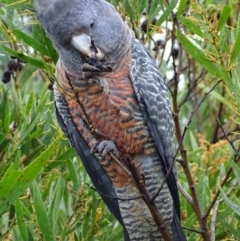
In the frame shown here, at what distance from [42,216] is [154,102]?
2.37 feet

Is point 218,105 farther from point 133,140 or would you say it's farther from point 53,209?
point 53,209

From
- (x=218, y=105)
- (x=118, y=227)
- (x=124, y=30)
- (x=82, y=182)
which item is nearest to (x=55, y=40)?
(x=124, y=30)

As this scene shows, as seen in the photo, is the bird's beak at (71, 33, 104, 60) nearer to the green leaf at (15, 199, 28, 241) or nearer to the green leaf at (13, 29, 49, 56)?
the green leaf at (13, 29, 49, 56)

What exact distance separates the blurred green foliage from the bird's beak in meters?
0.15

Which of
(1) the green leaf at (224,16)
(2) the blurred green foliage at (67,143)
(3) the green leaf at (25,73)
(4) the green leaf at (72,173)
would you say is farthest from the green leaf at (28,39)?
(1) the green leaf at (224,16)

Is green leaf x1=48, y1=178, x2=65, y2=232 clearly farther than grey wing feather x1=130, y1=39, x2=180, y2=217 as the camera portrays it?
No

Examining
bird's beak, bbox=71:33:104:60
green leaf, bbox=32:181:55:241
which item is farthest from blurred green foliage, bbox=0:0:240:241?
bird's beak, bbox=71:33:104:60

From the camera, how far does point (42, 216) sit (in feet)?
7.84

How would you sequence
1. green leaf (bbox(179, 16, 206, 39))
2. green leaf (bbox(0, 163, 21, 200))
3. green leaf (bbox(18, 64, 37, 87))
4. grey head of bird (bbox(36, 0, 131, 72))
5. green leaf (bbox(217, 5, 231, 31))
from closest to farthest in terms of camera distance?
green leaf (bbox(0, 163, 21, 200)) < green leaf (bbox(217, 5, 231, 31)) < green leaf (bbox(179, 16, 206, 39)) < grey head of bird (bbox(36, 0, 131, 72)) < green leaf (bbox(18, 64, 37, 87))

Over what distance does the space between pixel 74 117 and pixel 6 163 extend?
35 centimetres

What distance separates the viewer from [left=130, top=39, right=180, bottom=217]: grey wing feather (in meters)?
2.75

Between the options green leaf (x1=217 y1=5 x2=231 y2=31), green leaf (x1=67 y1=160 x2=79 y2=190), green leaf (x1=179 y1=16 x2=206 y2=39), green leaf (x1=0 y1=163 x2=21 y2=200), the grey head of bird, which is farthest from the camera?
green leaf (x1=67 y1=160 x2=79 y2=190)

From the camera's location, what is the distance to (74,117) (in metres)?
2.82

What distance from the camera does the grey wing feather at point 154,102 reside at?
9.04 ft
